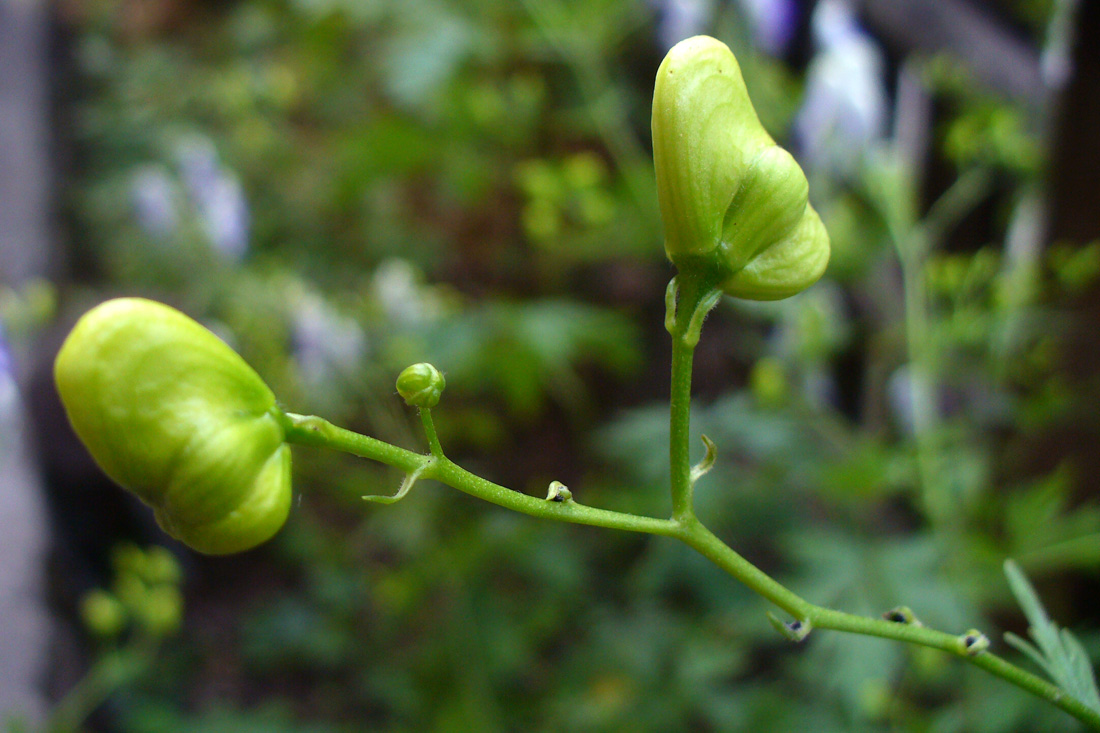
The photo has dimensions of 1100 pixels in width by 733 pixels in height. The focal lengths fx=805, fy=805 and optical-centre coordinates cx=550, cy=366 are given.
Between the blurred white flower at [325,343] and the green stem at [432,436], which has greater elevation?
the green stem at [432,436]

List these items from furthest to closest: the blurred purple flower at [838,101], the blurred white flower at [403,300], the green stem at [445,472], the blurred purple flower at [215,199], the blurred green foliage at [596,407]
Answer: the blurred purple flower at [215,199] < the blurred white flower at [403,300] < the blurred purple flower at [838,101] < the blurred green foliage at [596,407] < the green stem at [445,472]

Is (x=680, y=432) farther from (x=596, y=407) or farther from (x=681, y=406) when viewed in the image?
(x=596, y=407)

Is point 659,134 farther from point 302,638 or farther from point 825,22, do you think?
point 302,638

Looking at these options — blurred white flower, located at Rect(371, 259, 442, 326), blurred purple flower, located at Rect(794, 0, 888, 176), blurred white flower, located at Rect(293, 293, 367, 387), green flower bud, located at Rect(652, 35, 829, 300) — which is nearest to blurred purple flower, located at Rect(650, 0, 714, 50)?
blurred purple flower, located at Rect(794, 0, 888, 176)

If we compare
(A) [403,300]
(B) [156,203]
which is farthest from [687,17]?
(B) [156,203]

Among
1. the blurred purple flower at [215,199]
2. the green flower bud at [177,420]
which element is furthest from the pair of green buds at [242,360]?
the blurred purple flower at [215,199]

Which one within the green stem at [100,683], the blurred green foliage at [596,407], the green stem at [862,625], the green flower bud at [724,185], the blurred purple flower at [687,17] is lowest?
the green stem at [100,683]

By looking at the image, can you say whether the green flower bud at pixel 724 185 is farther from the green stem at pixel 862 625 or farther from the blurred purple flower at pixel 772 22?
the blurred purple flower at pixel 772 22
